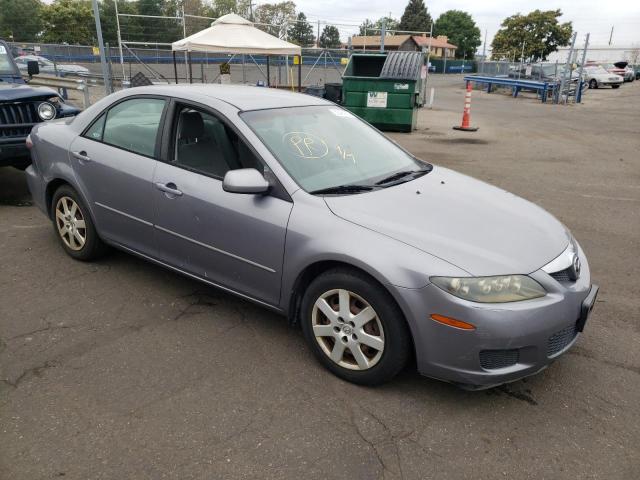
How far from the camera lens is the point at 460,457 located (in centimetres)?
248

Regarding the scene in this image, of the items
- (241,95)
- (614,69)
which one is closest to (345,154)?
(241,95)

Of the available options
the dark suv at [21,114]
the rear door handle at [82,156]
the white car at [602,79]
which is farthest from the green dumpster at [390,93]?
the white car at [602,79]

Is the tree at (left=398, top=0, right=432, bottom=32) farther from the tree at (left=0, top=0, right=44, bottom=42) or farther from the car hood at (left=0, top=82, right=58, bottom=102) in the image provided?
the car hood at (left=0, top=82, right=58, bottom=102)

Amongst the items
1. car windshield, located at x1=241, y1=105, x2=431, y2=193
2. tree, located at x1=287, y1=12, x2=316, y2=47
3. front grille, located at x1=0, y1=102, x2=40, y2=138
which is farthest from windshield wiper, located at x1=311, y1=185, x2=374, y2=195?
tree, located at x1=287, y1=12, x2=316, y2=47

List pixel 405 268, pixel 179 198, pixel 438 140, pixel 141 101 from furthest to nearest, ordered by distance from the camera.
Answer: pixel 438 140 → pixel 141 101 → pixel 179 198 → pixel 405 268

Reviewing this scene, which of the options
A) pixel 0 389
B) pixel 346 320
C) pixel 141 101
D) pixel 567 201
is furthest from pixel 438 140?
pixel 0 389

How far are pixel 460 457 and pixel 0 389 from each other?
2.44 metres

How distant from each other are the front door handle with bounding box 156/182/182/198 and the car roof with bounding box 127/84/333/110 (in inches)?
25.0

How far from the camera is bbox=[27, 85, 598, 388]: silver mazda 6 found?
8.60ft

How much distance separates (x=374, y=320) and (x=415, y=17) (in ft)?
361

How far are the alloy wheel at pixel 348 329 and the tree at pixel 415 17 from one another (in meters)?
106

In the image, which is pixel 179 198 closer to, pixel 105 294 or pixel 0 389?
pixel 105 294

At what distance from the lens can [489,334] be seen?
8.33ft

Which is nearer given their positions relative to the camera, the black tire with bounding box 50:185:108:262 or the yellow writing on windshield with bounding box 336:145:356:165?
the yellow writing on windshield with bounding box 336:145:356:165
